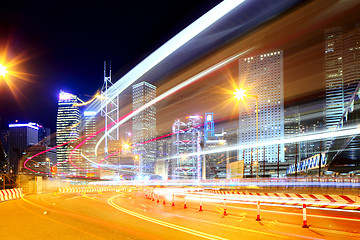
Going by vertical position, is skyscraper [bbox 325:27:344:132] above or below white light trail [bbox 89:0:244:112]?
above

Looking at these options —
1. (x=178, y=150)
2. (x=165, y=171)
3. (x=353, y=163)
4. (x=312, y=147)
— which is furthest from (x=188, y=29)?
(x=178, y=150)

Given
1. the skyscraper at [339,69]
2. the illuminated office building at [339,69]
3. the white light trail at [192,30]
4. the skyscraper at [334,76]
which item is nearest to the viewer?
the white light trail at [192,30]

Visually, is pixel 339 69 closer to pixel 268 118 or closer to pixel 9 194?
pixel 268 118

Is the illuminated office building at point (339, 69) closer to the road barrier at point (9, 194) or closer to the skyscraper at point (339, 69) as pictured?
the skyscraper at point (339, 69)

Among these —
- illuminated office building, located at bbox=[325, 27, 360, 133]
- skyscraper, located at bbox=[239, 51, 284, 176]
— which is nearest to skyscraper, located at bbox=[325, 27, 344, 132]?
illuminated office building, located at bbox=[325, 27, 360, 133]

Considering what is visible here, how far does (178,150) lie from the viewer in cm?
19850

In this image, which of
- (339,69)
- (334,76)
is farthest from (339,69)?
(334,76)

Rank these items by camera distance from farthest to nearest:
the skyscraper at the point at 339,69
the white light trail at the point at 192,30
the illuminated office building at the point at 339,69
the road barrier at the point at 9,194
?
1. the illuminated office building at the point at 339,69
2. the skyscraper at the point at 339,69
3. the road barrier at the point at 9,194
4. the white light trail at the point at 192,30

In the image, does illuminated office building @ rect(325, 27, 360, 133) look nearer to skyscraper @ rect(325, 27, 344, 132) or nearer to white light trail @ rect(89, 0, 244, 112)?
skyscraper @ rect(325, 27, 344, 132)

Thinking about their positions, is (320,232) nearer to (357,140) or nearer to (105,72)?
(357,140)

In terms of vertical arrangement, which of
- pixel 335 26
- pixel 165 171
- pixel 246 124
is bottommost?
pixel 165 171

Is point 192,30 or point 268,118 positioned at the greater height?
point 268,118

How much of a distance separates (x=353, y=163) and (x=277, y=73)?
523 feet

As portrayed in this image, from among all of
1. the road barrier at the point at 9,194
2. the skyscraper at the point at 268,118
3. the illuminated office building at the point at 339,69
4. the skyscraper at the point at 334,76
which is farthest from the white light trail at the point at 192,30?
the skyscraper at the point at 268,118
